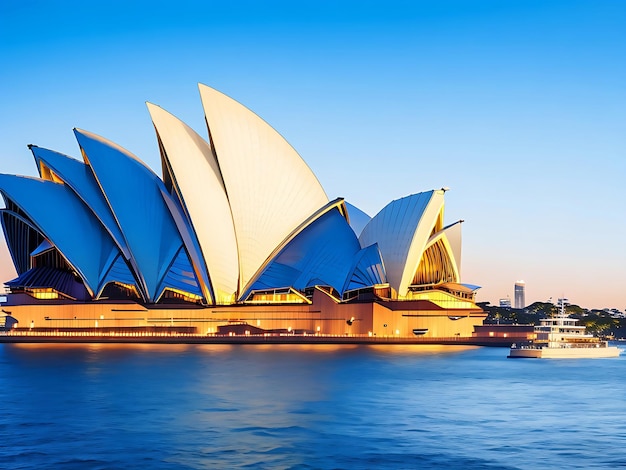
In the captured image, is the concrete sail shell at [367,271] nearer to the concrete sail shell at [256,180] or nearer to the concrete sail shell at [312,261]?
the concrete sail shell at [312,261]

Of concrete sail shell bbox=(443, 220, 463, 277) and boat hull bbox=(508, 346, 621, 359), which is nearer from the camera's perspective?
boat hull bbox=(508, 346, 621, 359)

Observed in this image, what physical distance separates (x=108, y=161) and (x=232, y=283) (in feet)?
50.6

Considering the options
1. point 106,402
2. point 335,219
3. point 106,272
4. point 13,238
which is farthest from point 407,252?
point 106,402

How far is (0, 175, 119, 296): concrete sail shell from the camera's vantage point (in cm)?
6912

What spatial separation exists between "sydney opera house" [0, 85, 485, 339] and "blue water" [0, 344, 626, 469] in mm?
20775

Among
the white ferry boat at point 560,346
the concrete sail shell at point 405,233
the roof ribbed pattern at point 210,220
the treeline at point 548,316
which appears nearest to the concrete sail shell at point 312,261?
the roof ribbed pattern at point 210,220

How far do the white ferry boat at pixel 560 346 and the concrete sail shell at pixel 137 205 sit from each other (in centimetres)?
3074

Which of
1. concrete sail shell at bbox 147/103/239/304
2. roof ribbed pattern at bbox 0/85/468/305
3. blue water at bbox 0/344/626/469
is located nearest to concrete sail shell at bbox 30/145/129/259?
roof ribbed pattern at bbox 0/85/468/305

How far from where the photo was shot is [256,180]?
68250 mm

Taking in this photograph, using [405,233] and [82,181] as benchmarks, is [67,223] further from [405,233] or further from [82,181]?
[405,233]

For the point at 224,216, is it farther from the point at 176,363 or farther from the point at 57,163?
the point at 176,363

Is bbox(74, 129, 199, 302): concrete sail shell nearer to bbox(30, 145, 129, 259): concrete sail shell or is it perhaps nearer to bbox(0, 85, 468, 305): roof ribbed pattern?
bbox(0, 85, 468, 305): roof ribbed pattern

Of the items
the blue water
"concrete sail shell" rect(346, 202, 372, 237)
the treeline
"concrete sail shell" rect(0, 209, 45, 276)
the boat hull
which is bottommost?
the blue water

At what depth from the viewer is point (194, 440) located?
23828 millimetres
